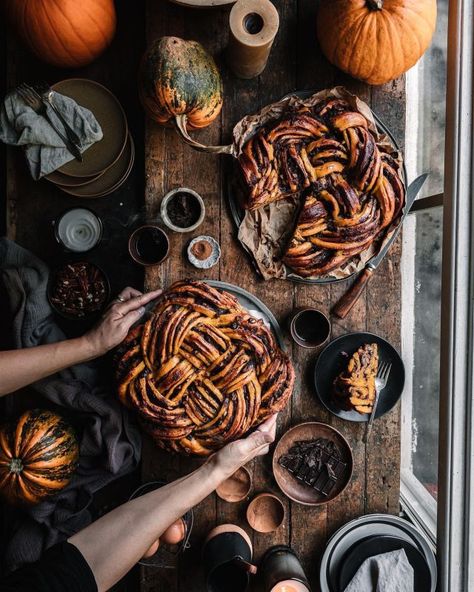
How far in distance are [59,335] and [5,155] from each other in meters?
1.05

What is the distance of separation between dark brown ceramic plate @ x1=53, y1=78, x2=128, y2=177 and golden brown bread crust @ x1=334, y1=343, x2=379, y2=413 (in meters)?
1.42

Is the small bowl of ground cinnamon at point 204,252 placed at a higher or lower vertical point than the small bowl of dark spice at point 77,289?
higher

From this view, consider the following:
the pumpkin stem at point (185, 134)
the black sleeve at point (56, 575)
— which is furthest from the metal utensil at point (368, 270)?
the black sleeve at point (56, 575)

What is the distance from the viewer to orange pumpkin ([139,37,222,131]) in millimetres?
2002

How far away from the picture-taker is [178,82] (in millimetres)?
2000

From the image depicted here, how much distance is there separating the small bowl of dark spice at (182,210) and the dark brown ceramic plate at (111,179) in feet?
0.97

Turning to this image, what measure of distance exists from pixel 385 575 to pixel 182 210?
181 cm

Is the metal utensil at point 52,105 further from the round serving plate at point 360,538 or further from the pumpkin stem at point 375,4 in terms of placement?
the round serving plate at point 360,538

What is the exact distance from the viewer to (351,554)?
2320mm

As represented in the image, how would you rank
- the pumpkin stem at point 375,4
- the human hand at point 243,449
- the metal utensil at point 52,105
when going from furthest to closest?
the metal utensil at point 52,105, the pumpkin stem at point 375,4, the human hand at point 243,449

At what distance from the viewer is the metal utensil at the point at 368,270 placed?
7.68ft

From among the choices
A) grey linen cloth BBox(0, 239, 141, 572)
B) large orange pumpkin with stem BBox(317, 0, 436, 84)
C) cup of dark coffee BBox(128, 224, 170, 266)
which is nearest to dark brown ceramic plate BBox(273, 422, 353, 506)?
grey linen cloth BBox(0, 239, 141, 572)

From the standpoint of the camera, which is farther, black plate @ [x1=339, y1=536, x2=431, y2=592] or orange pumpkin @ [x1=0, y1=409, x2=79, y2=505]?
black plate @ [x1=339, y1=536, x2=431, y2=592]

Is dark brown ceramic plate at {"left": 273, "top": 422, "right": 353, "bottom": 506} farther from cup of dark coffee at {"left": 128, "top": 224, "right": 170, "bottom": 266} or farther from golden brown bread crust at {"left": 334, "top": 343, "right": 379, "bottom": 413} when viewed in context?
cup of dark coffee at {"left": 128, "top": 224, "right": 170, "bottom": 266}
